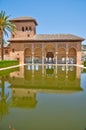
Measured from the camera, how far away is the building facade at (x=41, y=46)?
49.2 m

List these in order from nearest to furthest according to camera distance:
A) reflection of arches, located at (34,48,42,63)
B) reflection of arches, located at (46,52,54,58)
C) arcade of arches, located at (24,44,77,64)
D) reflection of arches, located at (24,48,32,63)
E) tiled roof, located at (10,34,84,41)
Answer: tiled roof, located at (10,34,84,41) → arcade of arches, located at (24,44,77,64) → reflection of arches, located at (34,48,42,63) → reflection of arches, located at (24,48,32,63) → reflection of arches, located at (46,52,54,58)

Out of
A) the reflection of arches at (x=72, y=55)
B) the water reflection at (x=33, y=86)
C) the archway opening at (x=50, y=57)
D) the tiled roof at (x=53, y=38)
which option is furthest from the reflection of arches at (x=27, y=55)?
the water reflection at (x=33, y=86)

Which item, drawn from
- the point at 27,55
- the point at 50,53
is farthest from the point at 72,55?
the point at 27,55

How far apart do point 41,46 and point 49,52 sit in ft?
15.4

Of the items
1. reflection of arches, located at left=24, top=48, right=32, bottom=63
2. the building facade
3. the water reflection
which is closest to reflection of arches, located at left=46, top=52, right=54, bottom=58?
the building facade

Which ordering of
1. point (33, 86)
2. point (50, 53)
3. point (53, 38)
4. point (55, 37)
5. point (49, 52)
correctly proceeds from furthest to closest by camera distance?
point (50, 53) < point (49, 52) < point (55, 37) < point (53, 38) < point (33, 86)

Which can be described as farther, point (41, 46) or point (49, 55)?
point (49, 55)

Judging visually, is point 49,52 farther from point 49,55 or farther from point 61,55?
point 61,55

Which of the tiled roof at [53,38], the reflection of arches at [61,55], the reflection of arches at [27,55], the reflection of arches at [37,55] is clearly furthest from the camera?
the reflection of arches at [27,55]

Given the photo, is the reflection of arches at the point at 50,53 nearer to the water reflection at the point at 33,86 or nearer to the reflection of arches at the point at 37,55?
the reflection of arches at the point at 37,55

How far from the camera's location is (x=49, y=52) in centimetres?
5416

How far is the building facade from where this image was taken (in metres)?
49.2

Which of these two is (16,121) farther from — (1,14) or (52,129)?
(1,14)

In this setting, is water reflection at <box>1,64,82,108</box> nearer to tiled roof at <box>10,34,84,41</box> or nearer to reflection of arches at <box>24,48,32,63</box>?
tiled roof at <box>10,34,84,41</box>
